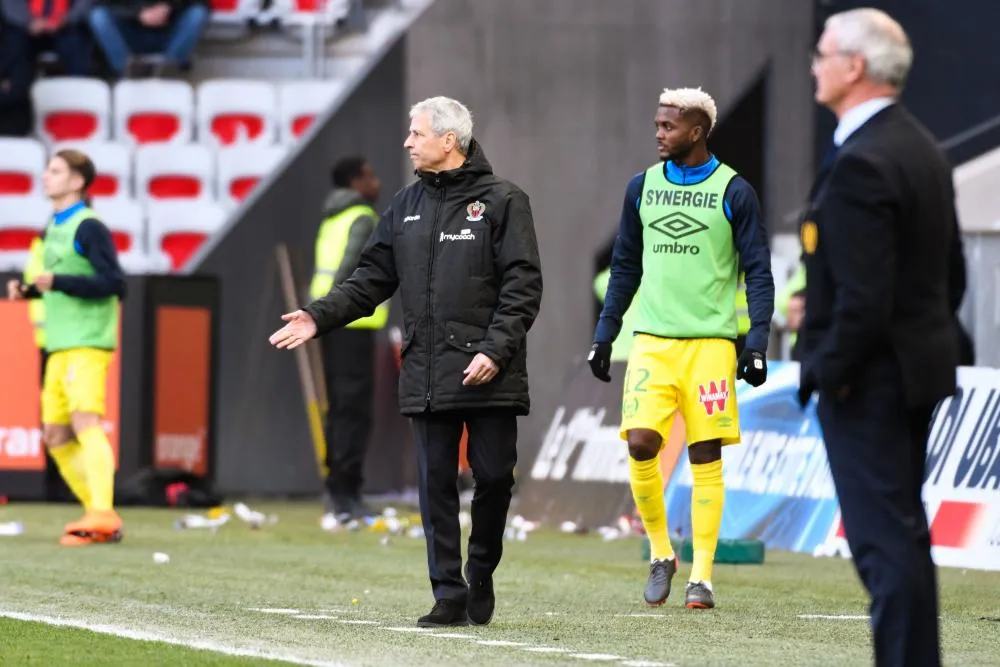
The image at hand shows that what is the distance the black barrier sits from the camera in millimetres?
13453

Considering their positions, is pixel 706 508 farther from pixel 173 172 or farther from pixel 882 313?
pixel 173 172

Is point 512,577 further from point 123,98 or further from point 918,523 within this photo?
point 123,98

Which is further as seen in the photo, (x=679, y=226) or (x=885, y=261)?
(x=679, y=226)

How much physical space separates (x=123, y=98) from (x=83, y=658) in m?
12.7

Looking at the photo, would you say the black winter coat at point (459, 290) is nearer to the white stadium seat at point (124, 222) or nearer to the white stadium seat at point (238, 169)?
the white stadium seat at point (124, 222)

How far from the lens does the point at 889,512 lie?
550cm

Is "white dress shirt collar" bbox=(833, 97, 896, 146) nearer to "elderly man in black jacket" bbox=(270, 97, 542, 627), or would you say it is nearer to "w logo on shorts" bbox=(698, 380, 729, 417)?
"elderly man in black jacket" bbox=(270, 97, 542, 627)

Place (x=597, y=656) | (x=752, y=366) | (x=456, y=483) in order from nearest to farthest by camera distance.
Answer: (x=597, y=656)
(x=456, y=483)
(x=752, y=366)

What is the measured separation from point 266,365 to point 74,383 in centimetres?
579

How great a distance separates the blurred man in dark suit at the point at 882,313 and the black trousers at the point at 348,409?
8.74m

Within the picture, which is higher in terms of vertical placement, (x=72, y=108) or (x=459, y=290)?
(x=72, y=108)

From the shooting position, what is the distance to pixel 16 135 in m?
18.7

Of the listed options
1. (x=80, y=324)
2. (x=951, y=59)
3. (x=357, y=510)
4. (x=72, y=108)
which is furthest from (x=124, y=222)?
(x=951, y=59)

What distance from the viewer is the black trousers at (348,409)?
14.1m
